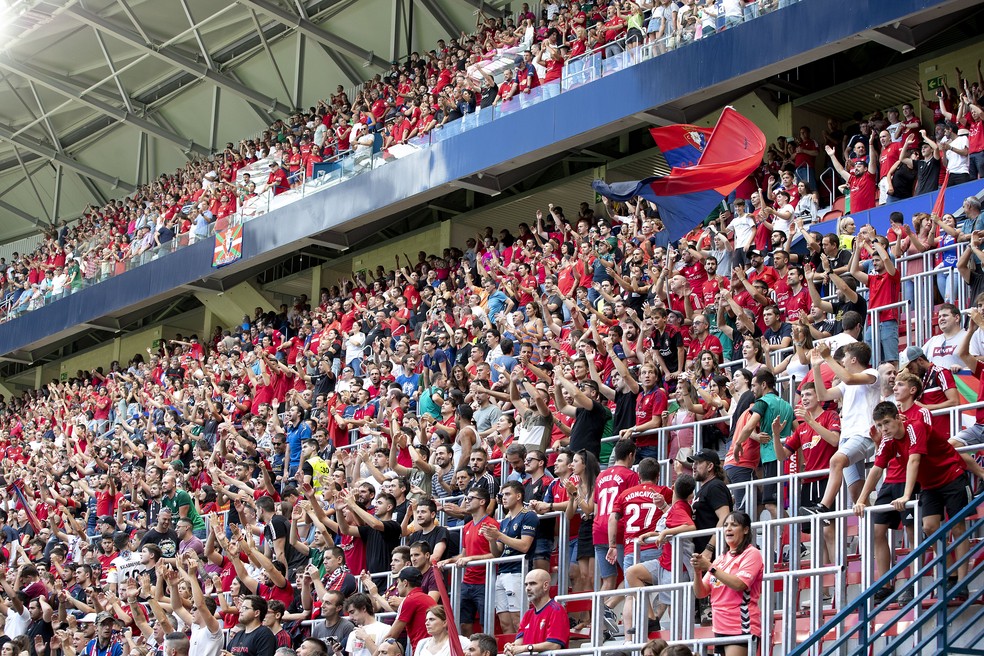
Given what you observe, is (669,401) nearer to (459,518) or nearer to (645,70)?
(459,518)

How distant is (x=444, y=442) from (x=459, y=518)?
1.07 meters

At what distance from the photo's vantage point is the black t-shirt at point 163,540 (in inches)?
525

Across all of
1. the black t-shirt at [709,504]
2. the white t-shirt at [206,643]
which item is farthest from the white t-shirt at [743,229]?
the white t-shirt at [206,643]

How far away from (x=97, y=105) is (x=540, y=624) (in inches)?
934

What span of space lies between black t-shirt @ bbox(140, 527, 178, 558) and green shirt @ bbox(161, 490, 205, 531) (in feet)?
2.25

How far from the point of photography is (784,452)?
8.97m

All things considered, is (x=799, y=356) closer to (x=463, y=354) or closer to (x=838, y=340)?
(x=838, y=340)

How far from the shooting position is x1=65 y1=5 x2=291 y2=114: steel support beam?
25609 millimetres

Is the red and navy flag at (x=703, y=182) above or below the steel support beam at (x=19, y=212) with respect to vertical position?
below

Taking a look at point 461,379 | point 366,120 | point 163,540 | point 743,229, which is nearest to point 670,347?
point 461,379

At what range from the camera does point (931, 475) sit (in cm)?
752

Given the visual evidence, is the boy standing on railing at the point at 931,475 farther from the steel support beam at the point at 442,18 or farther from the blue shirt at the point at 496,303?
the steel support beam at the point at 442,18

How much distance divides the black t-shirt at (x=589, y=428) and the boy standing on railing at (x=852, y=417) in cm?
231

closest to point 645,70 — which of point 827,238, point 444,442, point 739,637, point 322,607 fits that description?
point 827,238
